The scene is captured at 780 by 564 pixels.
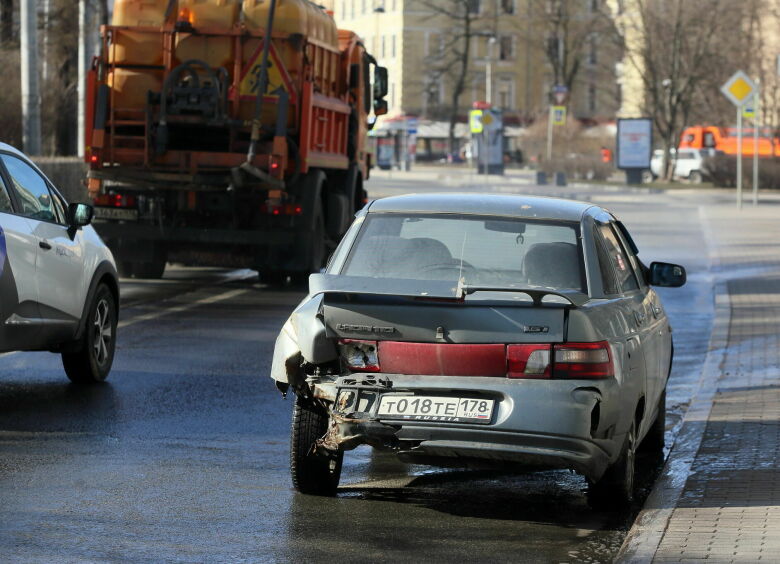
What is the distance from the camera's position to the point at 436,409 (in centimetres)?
704

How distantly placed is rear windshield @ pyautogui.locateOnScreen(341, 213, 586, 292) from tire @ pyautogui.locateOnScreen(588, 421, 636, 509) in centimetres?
76

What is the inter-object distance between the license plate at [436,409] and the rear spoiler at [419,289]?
17.1 inches

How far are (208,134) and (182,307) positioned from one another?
2855mm

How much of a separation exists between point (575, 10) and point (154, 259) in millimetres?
94520

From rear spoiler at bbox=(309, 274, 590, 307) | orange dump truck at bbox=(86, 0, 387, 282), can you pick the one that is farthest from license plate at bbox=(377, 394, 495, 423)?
orange dump truck at bbox=(86, 0, 387, 282)

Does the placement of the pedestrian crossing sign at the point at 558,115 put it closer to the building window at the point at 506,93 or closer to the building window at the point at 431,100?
the building window at the point at 431,100

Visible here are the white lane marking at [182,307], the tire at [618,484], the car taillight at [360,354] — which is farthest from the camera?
the white lane marking at [182,307]

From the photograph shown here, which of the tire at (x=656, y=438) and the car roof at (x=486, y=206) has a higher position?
the car roof at (x=486, y=206)

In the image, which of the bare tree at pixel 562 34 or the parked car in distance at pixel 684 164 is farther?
the bare tree at pixel 562 34

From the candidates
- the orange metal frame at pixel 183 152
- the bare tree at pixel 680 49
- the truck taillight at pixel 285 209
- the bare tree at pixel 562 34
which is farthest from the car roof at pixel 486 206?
the bare tree at pixel 562 34

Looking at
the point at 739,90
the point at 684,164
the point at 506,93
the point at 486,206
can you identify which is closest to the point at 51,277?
the point at 486,206

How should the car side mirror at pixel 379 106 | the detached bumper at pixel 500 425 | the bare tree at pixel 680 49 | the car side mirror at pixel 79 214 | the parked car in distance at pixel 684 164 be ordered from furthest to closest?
the parked car in distance at pixel 684 164
the bare tree at pixel 680 49
the car side mirror at pixel 379 106
the car side mirror at pixel 79 214
the detached bumper at pixel 500 425

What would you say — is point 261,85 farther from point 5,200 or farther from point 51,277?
point 5,200

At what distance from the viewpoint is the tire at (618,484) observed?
7453 millimetres
